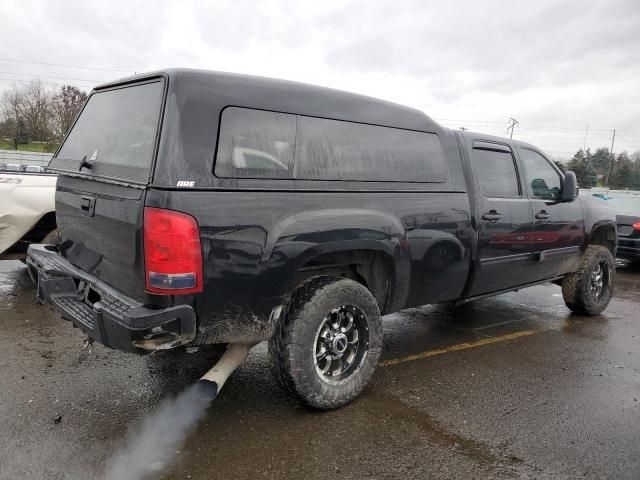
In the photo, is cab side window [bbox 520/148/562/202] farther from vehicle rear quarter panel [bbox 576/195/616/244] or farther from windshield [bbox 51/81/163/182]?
windshield [bbox 51/81/163/182]

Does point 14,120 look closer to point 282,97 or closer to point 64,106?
point 64,106

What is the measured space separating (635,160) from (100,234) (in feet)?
209

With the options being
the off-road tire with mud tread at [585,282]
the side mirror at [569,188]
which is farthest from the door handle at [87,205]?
the off-road tire with mud tread at [585,282]

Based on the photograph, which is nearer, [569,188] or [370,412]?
[370,412]

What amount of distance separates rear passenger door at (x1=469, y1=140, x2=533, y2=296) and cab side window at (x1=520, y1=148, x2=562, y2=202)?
0.75ft

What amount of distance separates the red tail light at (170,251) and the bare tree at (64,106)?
48374 mm

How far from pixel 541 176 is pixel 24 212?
222 inches

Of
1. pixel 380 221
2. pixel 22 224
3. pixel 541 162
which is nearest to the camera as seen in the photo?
pixel 380 221

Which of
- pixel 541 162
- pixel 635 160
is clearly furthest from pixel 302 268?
pixel 635 160

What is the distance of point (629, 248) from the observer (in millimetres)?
9320

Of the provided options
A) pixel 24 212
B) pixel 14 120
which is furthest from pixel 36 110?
pixel 24 212

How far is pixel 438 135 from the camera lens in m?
4.05

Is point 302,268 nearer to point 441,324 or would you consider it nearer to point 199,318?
point 199,318

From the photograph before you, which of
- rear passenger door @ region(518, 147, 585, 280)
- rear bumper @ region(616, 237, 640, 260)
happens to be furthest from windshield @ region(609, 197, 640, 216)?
rear passenger door @ region(518, 147, 585, 280)
